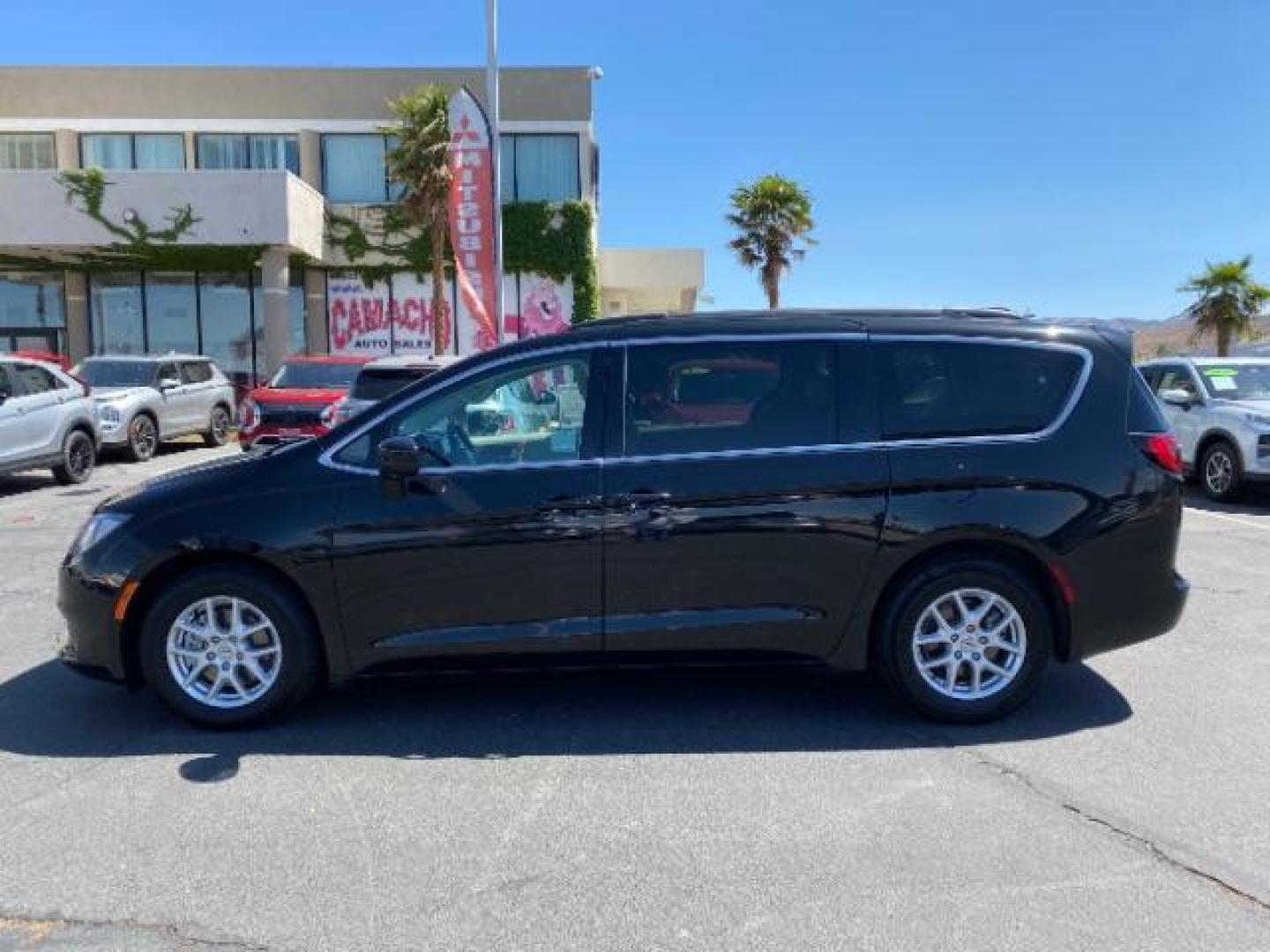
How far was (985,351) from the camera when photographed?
475 centimetres

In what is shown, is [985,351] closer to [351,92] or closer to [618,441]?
[618,441]

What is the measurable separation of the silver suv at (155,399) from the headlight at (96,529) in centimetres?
1145

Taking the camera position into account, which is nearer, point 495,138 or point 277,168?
point 495,138

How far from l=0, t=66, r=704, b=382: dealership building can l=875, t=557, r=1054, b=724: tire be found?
23.4 meters

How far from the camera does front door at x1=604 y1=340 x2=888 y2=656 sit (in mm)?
4445

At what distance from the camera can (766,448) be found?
4.54 m

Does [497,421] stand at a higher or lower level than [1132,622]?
higher

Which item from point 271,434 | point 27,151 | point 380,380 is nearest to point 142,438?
point 271,434

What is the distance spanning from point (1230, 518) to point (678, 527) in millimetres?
8764

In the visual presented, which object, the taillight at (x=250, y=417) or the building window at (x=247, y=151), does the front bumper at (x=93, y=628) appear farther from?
the building window at (x=247, y=151)

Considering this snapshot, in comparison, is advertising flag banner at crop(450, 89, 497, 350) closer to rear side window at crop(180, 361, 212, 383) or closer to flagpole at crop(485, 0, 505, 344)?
flagpole at crop(485, 0, 505, 344)

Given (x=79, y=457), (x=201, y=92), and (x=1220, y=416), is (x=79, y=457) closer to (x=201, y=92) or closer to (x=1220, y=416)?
(x=1220, y=416)

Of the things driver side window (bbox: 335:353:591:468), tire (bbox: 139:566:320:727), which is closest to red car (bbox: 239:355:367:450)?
tire (bbox: 139:566:320:727)

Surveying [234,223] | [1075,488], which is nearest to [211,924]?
[1075,488]
